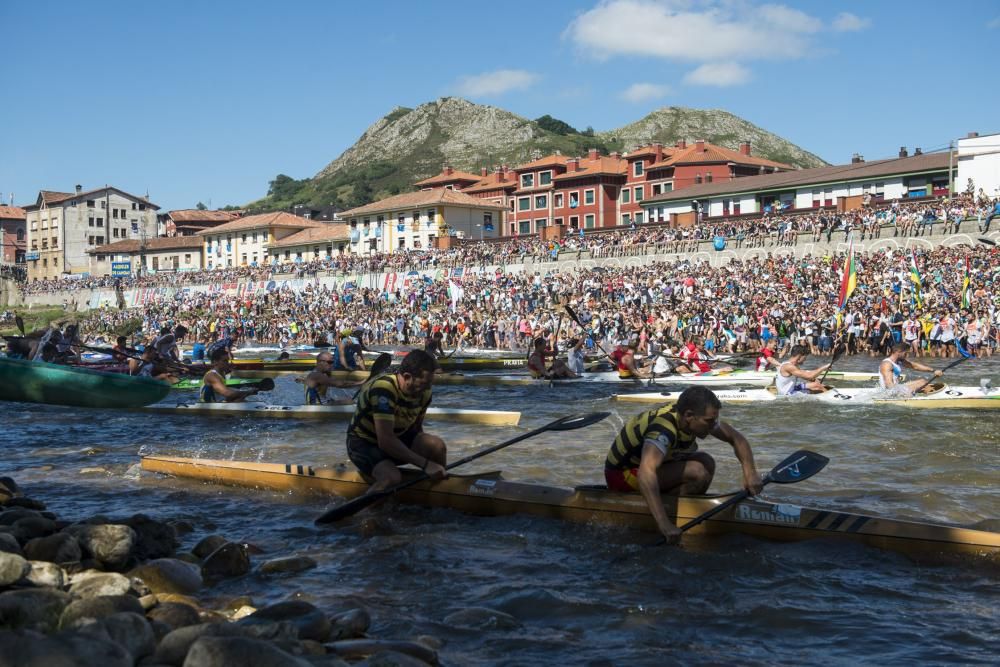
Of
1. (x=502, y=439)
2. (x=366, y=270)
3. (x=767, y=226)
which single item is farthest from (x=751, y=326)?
(x=366, y=270)

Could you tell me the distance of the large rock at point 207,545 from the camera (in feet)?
23.5

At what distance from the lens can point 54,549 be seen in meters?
6.46

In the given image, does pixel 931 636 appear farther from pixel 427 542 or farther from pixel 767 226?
pixel 767 226

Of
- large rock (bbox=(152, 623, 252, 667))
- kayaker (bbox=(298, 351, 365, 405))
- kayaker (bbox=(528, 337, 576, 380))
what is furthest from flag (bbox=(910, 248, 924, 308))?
large rock (bbox=(152, 623, 252, 667))

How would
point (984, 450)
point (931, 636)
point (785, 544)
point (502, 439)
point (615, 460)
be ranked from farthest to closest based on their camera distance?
1. point (502, 439)
2. point (984, 450)
3. point (615, 460)
4. point (785, 544)
5. point (931, 636)

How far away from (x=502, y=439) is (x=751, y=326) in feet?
60.4

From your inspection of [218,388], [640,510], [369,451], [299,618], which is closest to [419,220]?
[218,388]

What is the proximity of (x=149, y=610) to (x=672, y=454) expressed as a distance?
3.89 metres

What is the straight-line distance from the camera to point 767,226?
38969mm

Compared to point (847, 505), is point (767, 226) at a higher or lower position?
higher

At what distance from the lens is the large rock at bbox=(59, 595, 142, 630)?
16.3 ft

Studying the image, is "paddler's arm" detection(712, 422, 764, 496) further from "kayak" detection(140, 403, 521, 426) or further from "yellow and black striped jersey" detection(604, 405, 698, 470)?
"kayak" detection(140, 403, 521, 426)

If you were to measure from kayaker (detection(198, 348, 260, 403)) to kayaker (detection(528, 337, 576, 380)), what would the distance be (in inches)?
287

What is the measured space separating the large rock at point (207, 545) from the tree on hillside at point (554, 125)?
159680mm
